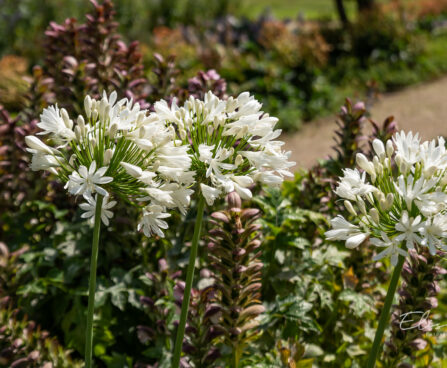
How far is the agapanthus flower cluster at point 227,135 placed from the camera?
155 cm

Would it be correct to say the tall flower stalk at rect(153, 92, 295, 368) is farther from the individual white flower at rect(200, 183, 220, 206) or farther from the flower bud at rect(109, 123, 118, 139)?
the flower bud at rect(109, 123, 118, 139)

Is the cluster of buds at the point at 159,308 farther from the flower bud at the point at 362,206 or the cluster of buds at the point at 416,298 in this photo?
the flower bud at the point at 362,206

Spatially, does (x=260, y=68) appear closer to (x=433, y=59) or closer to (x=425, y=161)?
(x=433, y=59)

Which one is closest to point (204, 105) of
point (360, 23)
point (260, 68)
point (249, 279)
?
point (249, 279)

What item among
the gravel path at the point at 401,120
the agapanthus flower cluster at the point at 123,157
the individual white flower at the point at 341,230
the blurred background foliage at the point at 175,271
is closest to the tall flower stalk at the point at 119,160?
the agapanthus flower cluster at the point at 123,157

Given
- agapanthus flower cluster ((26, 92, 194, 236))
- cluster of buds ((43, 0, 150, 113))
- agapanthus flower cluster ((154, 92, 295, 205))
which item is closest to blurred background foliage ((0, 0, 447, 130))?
cluster of buds ((43, 0, 150, 113))

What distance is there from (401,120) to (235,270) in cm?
693

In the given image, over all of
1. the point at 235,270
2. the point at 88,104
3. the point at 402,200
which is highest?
the point at 88,104

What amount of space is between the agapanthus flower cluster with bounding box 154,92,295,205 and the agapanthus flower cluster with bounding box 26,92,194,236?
0.06 meters

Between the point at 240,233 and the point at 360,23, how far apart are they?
10.5 meters

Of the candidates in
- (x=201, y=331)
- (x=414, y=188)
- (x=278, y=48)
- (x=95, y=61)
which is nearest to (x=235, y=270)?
(x=201, y=331)

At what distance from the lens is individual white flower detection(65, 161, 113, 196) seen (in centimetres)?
143

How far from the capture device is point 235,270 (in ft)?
6.82

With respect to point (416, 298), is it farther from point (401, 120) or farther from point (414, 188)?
point (401, 120)
